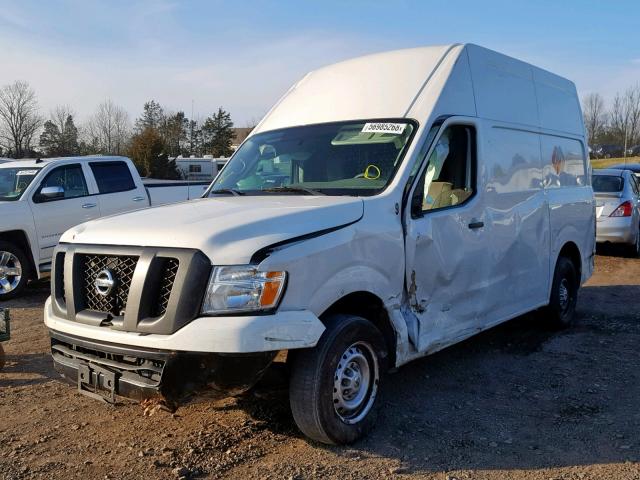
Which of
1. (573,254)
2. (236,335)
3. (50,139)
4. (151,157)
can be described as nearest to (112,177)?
(573,254)

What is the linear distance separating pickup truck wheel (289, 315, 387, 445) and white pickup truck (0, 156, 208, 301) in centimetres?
674

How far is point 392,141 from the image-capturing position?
461 cm

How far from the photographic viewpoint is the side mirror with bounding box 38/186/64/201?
9.15 metres

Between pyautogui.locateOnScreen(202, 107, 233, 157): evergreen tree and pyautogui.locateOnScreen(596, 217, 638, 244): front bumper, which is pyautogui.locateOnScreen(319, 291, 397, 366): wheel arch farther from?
pyautogui.locateOnScreen(202, 107, 233, 157): evergreen tree

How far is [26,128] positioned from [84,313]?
5677 cm

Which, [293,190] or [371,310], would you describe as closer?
[371,310]

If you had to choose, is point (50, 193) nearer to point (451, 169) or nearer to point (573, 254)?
point (451, 169)

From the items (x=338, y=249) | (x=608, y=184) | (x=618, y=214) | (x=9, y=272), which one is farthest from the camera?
(x=608, y=184)

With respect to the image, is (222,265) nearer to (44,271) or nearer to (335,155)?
(335,155)

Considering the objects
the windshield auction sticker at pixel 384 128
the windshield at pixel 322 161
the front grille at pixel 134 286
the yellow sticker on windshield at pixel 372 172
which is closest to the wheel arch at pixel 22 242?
the windshield at pixel 322 161

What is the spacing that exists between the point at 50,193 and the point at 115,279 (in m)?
6.25

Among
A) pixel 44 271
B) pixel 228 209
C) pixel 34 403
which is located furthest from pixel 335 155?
pixel 44 271

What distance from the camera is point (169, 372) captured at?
3.34 m

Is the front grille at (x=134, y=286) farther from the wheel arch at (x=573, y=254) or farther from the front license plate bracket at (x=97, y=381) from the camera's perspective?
the wheel arch at (x=573, y=254)
